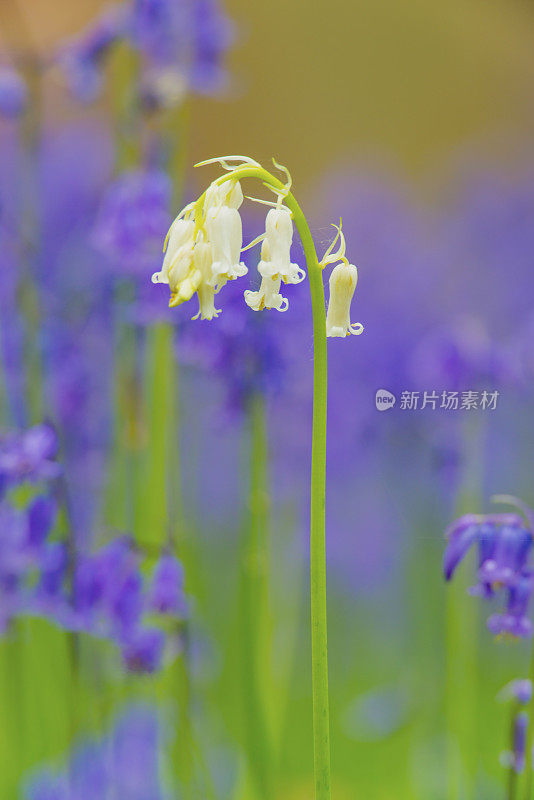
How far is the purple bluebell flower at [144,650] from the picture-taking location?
3.55 feet

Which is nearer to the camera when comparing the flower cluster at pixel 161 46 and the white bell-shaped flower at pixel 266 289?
the white bell-shaped flower at pixel 266 289

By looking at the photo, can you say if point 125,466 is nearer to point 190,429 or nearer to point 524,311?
point 190,429

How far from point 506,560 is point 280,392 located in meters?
0.40

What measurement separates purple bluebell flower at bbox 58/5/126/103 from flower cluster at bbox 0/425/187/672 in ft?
1.67

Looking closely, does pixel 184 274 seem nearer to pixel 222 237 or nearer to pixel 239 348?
pixel 222 237

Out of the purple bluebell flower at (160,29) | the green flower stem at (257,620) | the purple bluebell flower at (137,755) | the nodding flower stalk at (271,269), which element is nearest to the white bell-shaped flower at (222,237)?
the nodding flower stalk at (271,269)

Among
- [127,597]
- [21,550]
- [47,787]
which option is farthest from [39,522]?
[47,787]

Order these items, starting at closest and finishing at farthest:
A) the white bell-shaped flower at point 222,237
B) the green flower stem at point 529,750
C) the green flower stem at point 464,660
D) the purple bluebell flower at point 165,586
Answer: the white bell-shaped flower at point 222,237, the green flower stem at point 529,750, the purple bluebell flower at point 165,586, the green flower stem at point 464,660

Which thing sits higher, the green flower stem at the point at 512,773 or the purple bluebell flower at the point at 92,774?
the green flower stem at the point at 512,773

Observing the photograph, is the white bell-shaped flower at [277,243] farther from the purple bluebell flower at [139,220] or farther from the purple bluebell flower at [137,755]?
the purple bluebell flower at [137,755]

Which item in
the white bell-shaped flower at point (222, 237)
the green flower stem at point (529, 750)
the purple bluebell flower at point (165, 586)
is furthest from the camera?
the purple bluebell flower at point (165, 586)

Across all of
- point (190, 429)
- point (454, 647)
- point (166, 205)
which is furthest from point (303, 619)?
point (166, 205)

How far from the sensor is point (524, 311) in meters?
1.11

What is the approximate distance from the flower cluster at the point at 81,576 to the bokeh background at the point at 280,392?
0.02 m
